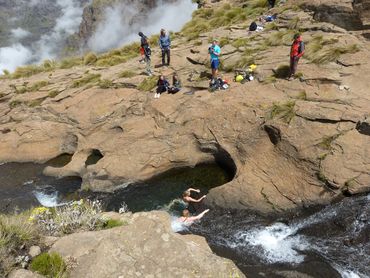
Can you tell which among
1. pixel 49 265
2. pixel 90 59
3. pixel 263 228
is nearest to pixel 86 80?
pixel 90 59

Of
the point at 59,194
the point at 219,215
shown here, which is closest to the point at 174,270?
the point at 219,215

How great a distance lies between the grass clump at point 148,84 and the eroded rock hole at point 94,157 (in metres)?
4.68

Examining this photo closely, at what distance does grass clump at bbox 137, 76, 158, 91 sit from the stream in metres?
6.35

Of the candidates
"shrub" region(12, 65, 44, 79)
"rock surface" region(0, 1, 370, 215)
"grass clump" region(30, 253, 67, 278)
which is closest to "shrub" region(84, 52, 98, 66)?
"shrub" region(12, 65, 44, 79)

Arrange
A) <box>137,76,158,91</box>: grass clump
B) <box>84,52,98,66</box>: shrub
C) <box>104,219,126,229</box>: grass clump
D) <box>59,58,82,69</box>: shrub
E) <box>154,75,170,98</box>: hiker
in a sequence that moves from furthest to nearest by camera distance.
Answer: <box>59,58,82,69</box>: shrub < <box>84,52,98,66</box>: shrub < <box>137,76,158,91</box>: grass clump < <box>154,75,170,98</box>: hiker < <box>104,219,126,229</box>: grass clump

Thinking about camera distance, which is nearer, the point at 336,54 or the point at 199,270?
the point at 199,270

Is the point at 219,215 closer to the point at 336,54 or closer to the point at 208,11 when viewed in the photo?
the point at 336,54

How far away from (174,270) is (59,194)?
44.1 ft

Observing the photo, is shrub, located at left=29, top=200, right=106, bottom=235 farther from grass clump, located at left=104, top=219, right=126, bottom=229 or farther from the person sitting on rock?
the person sitting on rock

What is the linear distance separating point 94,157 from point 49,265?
14.7m

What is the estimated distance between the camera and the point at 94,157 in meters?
22.3

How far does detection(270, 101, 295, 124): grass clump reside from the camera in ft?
56.9

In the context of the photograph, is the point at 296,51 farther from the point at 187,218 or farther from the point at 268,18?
the point at 268,18

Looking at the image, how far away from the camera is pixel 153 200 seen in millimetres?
18062
